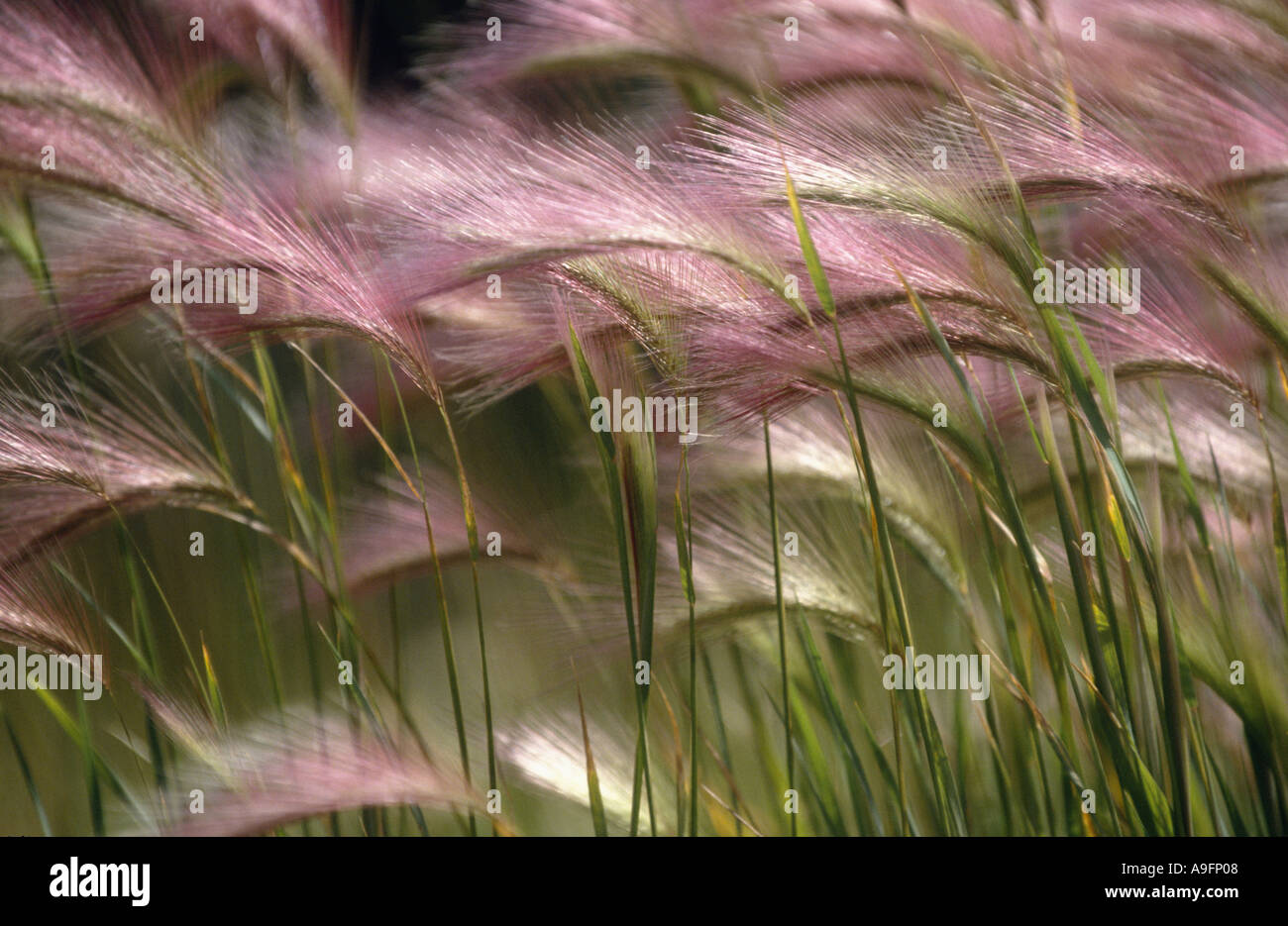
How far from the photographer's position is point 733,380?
0.59 metres

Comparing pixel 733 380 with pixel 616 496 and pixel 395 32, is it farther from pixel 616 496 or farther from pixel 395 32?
pixel 395 32

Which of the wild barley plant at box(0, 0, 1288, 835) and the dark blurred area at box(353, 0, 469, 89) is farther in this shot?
the dark blurred area at box(353, 0, 469, 89)

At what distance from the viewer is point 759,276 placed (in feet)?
1.94

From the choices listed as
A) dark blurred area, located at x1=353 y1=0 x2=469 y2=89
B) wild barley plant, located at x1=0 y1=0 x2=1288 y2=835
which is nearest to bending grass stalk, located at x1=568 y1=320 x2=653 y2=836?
wild barley plant, located at x1=0 y1=0 x2=1288 y2=835

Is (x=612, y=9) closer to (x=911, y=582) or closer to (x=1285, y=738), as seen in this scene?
(x=911, y=582)

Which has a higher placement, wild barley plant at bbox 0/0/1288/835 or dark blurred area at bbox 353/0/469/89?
dark blurred area at bbox 353/0/469/89

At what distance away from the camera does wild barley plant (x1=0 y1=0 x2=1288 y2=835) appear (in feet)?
1.97

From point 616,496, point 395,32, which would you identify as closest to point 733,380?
point 616,496

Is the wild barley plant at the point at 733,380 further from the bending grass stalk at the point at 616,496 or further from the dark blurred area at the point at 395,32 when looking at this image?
the dark blurred area at the point at 395,32

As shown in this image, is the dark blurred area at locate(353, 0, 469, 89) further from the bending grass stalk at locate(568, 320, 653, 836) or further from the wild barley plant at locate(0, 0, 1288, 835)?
the bending grass stalk at locate(568, 320, 653, 836)

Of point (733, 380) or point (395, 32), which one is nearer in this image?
point (733, 380)

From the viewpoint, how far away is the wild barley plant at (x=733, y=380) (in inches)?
23.6
